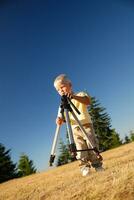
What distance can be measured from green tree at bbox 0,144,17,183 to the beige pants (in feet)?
155

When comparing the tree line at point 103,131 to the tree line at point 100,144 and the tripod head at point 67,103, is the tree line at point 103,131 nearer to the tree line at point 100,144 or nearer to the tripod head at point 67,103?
the tree line at point 100,144

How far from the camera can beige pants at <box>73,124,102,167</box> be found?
7.57 metres

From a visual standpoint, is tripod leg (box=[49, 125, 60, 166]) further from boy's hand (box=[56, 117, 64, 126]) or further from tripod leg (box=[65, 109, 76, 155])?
tripod leg (box=[65, 109, 76, 155])

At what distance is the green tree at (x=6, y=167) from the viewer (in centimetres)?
5272

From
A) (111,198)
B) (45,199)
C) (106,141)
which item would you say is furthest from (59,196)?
(106,141)

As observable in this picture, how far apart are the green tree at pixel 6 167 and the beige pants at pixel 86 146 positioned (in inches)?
1866

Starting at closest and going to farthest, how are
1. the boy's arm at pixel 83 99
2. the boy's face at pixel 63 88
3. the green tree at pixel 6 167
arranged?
the boy's arm at pixel 83 99 → the boy's face at pixel 63 88 → the green tree at pixel 6 167

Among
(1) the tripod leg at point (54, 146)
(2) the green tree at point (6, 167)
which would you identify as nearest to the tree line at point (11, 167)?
(2) the green tree at point (6, 167)

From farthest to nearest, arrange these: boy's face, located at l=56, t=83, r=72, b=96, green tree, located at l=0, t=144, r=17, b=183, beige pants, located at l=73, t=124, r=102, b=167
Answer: green tree, located at l=0, t=144, r=17, b=183 → beige pants, located at l=73, t=124, r=102, b=167 → boy's face, located at l=56, t=83, r=72, b=96

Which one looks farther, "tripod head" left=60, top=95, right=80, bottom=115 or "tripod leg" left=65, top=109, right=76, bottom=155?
"tripod head" left=60, top=95, right=80, bottom=115

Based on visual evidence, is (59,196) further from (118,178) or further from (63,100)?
(63,100)

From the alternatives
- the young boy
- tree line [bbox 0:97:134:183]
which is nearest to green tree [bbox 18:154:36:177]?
tree line [bbox 0:97:134:183]

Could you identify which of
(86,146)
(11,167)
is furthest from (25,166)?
(86,146)

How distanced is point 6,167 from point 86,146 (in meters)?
49.0
